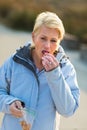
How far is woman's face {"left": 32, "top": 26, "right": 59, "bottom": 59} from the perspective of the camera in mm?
3697

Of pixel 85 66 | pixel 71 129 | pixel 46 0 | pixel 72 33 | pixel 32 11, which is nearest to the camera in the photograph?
pixel 71 129

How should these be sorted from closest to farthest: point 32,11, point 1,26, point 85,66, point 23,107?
point 23,107
point 85,66
point 1,26
point 32,11

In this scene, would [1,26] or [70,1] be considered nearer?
[1,26]

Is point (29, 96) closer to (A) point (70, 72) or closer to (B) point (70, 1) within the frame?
(A) point (70, 72)

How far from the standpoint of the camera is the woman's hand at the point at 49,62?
3.60 meters

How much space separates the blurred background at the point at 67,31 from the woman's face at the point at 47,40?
344 centimetres

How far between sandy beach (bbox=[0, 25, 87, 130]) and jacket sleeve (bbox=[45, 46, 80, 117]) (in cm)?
333

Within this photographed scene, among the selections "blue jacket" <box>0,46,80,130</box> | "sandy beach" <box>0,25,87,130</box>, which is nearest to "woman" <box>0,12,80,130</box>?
"blue jacket" <box>0,46,80,130</box>

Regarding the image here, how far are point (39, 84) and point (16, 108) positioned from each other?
0.22 metres

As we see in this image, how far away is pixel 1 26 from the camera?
1964cm

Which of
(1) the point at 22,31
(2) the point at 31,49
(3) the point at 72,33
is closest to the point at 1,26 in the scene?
(1) the point at 22,31

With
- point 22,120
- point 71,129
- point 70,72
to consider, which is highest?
point 70,72

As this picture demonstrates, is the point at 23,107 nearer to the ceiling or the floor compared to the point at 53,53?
nearer to the floor

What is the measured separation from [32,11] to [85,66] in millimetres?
9478
